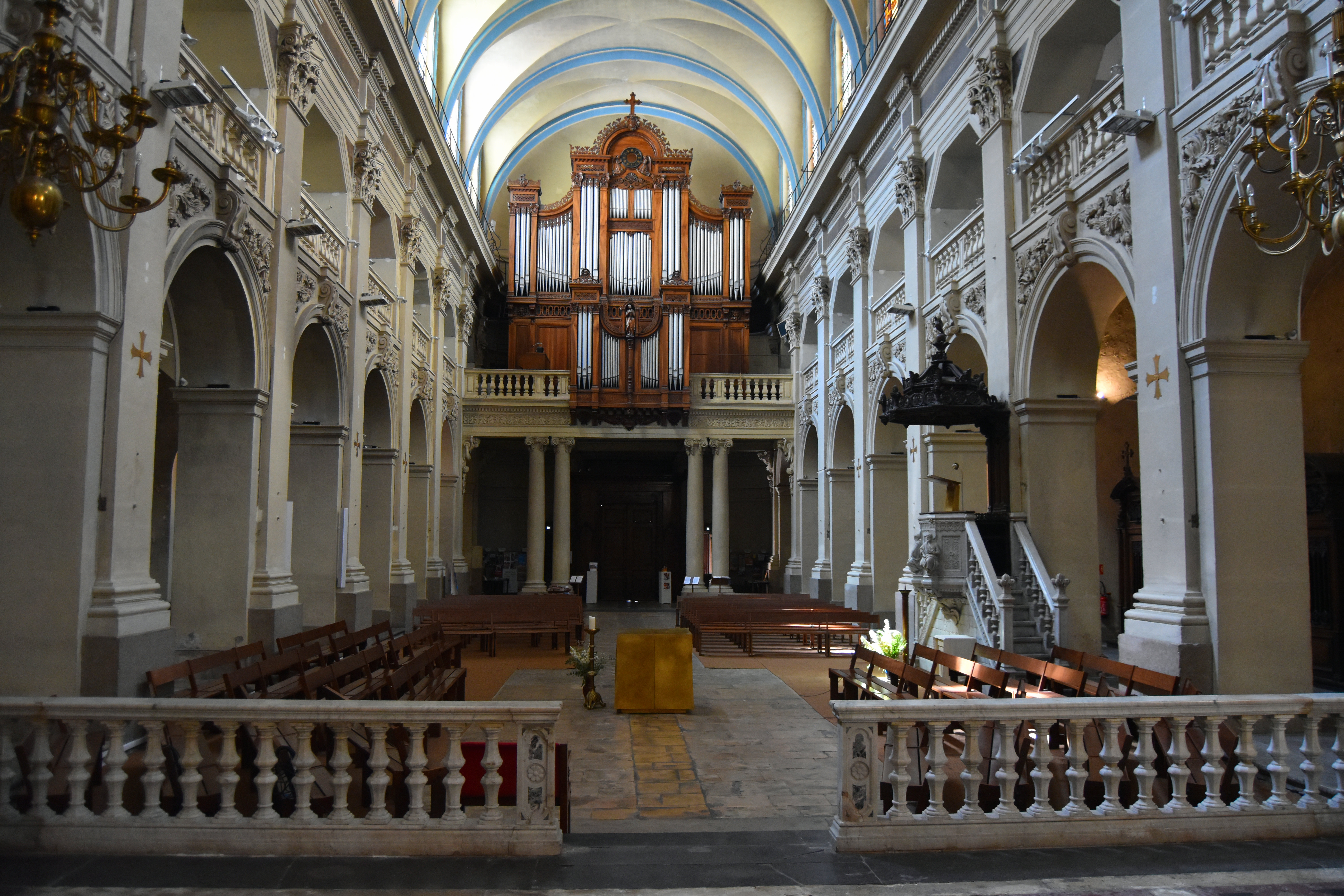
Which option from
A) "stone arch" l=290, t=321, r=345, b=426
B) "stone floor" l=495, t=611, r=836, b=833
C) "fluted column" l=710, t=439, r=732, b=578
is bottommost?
"stone floor" l=495, t=611, r=836, b=833

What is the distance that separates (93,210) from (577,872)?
5.54 metres

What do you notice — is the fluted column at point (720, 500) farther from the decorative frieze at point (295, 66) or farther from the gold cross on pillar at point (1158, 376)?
the gold cross on pillar at point (1158, 376)

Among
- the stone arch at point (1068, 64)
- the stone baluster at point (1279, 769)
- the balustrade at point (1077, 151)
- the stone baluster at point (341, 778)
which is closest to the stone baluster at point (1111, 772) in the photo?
the stone baluster at point (1279, 769)

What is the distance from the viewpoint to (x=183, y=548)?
31.7 ft

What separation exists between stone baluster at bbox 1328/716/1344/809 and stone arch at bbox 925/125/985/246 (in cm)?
929

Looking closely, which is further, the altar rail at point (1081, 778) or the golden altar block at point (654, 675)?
the golden altar block at point (654, 675)

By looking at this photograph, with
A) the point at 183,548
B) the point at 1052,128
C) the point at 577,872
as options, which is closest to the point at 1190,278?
the point at 1052,128

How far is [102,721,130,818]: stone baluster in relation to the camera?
442cm

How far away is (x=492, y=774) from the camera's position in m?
4.44

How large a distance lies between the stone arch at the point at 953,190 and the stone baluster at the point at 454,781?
35.4 feet

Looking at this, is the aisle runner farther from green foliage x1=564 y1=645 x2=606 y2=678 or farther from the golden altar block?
green foliage x1=564 y1=645 x2=606 y2=678

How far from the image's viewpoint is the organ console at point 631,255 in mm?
24844

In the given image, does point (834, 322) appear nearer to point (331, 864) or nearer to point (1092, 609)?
point (1092, 609)

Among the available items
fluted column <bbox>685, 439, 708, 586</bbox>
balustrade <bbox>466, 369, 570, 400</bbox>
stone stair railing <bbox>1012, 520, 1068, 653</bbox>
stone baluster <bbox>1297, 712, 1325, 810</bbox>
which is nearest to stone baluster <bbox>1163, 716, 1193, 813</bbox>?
stone baluster <bbox>1297, 712, 1325, 810</bbox>
